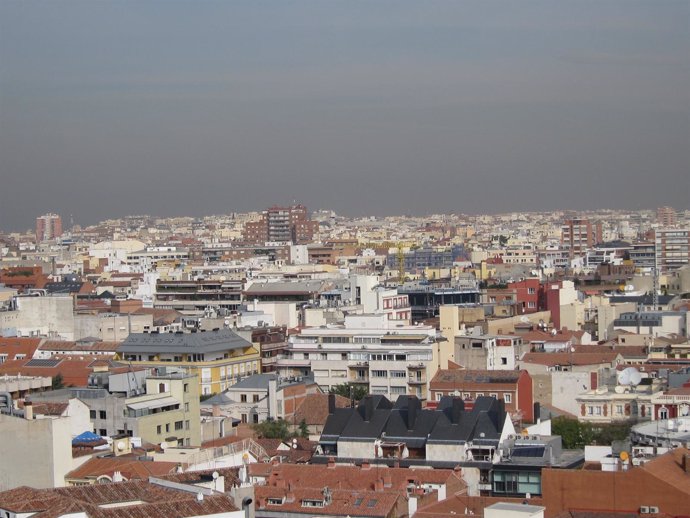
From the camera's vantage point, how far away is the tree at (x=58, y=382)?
34778mm

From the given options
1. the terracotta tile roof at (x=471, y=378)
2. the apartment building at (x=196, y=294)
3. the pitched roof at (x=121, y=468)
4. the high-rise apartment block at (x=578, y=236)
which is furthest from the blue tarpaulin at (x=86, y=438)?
the high-rise apartment block at (x=578, y=236)

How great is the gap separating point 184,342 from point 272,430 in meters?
9.61

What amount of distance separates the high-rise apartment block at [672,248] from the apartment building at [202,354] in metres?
56.2

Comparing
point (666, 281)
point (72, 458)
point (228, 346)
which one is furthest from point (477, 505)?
point (666, 281)

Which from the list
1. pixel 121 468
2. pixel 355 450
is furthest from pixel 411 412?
pixel 121 468

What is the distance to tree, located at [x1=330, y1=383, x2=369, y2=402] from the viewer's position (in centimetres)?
3694

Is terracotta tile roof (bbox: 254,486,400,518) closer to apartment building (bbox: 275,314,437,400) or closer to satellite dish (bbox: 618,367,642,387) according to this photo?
satellite dish (bbox: 618,367,642,387)

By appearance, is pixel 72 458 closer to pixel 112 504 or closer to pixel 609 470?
pixel 112 504

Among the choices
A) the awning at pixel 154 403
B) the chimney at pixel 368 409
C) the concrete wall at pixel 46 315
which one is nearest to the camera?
the chimney at pixel 368 409

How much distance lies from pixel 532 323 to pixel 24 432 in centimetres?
3118

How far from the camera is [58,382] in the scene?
35844 mm

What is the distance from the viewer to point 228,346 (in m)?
40.9

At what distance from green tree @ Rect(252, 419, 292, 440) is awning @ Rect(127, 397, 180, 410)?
1.88m

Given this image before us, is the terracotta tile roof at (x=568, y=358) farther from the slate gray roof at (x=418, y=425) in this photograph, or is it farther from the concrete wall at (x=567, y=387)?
the slate gray roof at (x=418, y=425)
